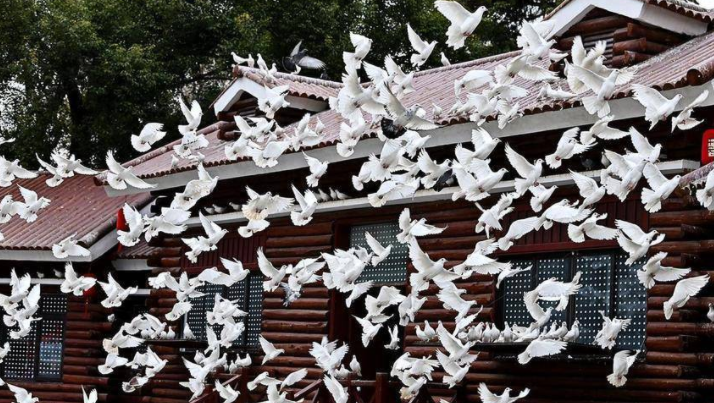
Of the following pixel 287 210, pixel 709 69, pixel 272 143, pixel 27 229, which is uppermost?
pixel 709 69

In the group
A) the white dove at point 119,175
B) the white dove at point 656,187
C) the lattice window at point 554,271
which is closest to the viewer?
the white dove at point 656,187

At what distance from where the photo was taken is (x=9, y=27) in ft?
84.3

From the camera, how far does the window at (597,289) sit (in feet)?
40.8

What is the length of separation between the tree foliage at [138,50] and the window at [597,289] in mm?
13181

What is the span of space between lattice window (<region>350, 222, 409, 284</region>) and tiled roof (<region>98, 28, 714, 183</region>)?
1.19m

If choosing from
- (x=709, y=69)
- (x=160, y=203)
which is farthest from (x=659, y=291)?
(x=160, y=203)

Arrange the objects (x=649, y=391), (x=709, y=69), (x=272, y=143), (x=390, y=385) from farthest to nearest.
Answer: (x=272, y=143) → (x=390, y=385) → (x=649, y=391) → (x=709, y=69)

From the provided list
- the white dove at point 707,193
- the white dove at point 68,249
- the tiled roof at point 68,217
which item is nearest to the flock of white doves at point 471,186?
the white dove at point 707,193

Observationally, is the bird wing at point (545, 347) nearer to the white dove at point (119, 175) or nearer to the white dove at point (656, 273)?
the white dove at point (656, 273)

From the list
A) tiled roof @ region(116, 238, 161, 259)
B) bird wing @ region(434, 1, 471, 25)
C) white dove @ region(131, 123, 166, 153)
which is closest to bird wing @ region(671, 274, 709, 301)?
bird wing @ region(434, 1, 471, 25)

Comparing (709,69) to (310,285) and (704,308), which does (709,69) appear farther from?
(310,285)

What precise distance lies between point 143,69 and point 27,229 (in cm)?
561

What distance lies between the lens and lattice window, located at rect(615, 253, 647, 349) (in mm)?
12352

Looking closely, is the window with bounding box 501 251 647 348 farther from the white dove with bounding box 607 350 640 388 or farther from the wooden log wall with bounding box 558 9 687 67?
the wooden log wall with bounding box 558 9 687 67
